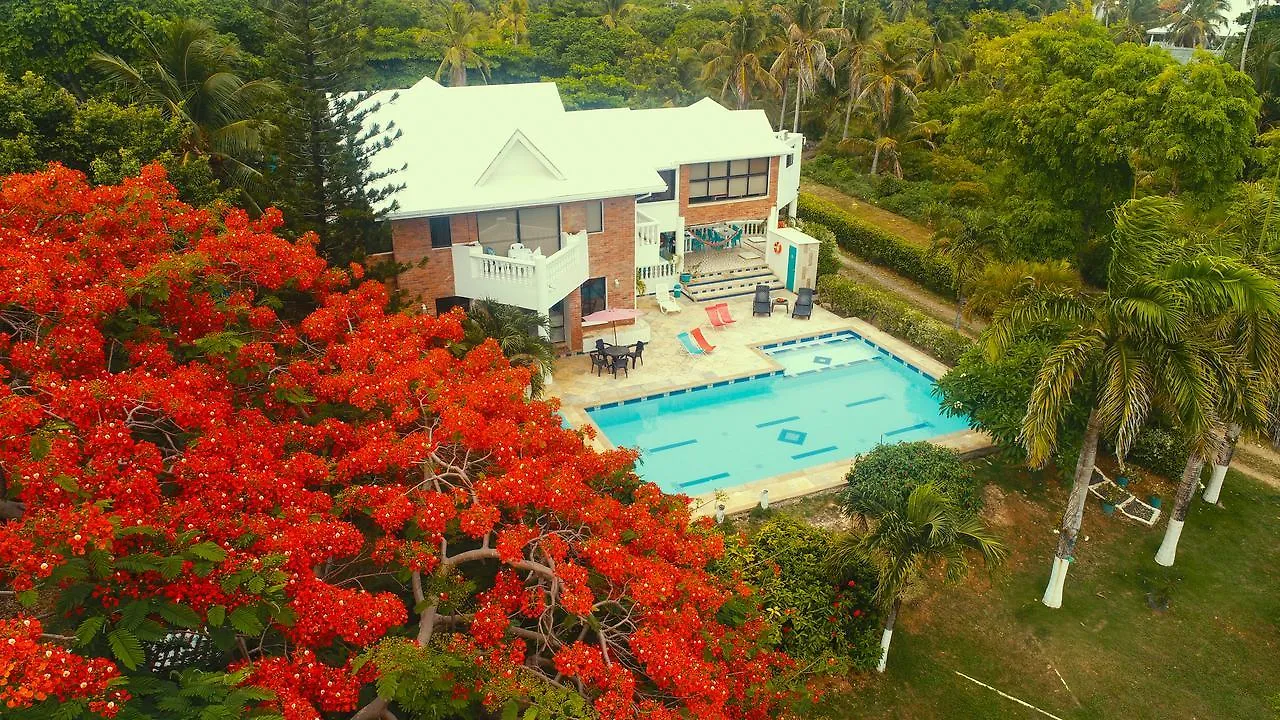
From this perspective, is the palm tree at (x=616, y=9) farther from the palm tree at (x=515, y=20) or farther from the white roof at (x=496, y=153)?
the white roof at (x=496, y=153)

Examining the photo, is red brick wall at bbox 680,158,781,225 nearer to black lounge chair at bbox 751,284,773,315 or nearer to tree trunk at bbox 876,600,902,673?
black lounge chair at bbox 751,284,773,315

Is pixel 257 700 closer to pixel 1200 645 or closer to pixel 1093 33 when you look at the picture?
pixel 1200 645

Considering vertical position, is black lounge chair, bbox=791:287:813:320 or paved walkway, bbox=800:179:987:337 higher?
black lounge chair, bbox=791:287:813:320

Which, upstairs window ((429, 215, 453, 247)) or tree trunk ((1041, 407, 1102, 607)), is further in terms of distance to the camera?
upstairs window ((429, 215, 453, 247))

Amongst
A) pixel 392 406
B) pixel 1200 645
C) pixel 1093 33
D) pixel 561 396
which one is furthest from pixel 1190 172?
pixel 392 406

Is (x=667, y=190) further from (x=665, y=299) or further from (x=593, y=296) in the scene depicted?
(x=593, y=296)

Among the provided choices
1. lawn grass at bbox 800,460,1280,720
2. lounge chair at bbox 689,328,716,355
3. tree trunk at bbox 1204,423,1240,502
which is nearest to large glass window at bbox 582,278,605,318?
lounge chair at bbox 689,328,716,355

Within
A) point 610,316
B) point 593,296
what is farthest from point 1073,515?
point 593,296
